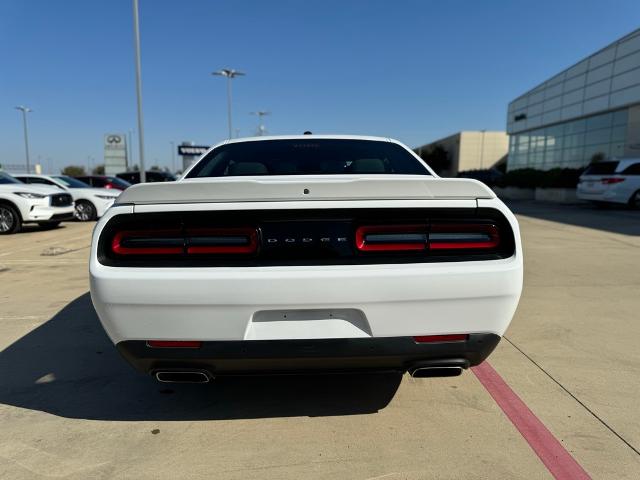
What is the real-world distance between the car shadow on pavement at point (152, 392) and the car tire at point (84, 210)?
11.3 meters

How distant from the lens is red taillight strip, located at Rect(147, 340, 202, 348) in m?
2.03

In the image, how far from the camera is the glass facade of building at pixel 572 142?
24.8m

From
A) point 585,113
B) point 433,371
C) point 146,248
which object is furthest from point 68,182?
point 585,113

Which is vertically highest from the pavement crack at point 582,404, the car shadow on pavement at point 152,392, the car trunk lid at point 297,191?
the car trunk lid at point 297,191

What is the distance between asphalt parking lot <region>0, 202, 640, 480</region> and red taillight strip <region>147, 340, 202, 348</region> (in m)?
0.56

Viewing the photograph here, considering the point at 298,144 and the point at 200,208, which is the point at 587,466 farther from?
the point at 298,144

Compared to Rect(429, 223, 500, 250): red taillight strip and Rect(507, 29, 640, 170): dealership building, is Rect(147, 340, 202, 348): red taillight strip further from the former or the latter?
Rect(507, 29, 640, 170): dealership building

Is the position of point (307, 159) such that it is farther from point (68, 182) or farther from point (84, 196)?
A: point (68, 182)

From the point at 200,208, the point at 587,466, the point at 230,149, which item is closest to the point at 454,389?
the point at 587,466

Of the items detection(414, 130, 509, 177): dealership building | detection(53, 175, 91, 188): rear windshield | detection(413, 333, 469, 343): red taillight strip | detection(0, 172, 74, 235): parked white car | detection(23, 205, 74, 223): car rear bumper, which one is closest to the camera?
detection(413, 333, 469, 343): red taillight strip

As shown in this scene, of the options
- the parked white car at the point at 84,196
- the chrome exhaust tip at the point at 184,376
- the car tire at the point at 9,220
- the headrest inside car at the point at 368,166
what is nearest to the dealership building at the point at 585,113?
the parked white car at the point at 84,196

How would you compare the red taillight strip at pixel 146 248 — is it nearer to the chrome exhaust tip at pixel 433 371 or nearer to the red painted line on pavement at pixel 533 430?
the chrome exhaust tip at pixel 433 371

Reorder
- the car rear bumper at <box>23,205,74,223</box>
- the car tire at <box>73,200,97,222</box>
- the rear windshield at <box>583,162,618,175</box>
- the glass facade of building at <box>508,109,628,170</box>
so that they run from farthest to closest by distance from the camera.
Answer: the glass facade of building at <box>508,109,628,170</box>, the rear windshield at <box>583,162,618,175</box>, the car tire at <box>73,200,97,222</box>, the car rear bumper at <box>23,205,74,223</box>

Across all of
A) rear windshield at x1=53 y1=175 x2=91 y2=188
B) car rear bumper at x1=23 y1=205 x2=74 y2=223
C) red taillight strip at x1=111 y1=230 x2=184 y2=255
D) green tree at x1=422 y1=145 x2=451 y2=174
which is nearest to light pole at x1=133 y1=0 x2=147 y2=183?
rear windshield at x1=53 y1=175 x2=91 y2=188
